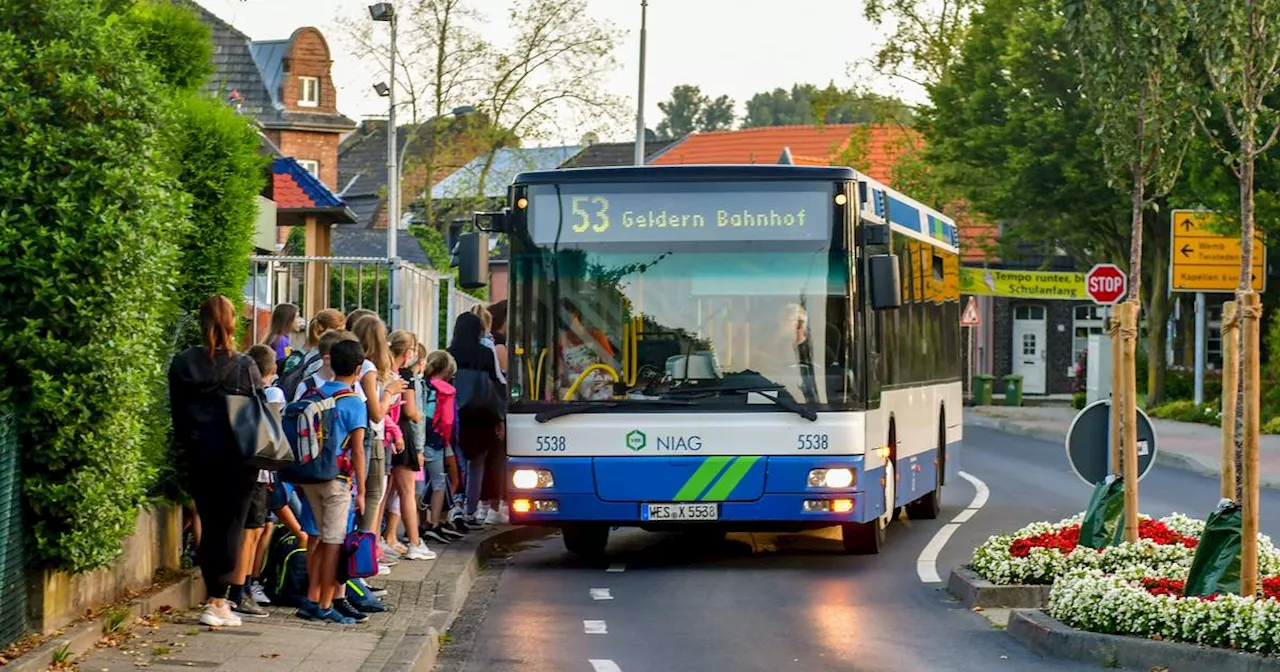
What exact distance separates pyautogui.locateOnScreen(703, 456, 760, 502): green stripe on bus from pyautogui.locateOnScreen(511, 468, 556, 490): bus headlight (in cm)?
109

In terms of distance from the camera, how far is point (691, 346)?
608 inches

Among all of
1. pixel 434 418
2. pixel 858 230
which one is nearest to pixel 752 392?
pixel 858 230

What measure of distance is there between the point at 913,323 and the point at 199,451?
A: 8502 mm

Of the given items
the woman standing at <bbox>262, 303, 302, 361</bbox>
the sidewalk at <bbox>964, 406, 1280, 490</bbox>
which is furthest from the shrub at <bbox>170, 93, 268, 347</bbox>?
the sidewalk at <bbox>964, 406, 1280, 490</bbox>

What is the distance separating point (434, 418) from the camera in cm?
1666

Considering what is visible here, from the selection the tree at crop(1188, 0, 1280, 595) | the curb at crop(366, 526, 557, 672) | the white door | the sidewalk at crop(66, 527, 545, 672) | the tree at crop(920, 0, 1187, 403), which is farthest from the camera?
the white door

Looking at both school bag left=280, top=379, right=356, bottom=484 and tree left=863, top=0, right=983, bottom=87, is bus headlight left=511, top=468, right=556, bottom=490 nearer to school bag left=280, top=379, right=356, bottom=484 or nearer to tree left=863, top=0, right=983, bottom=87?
school bag left=280, top=379, right=356, bottom=484

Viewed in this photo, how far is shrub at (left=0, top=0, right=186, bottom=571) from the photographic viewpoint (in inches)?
385

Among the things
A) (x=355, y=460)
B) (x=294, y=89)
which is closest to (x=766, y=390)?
(x=355, y=460)

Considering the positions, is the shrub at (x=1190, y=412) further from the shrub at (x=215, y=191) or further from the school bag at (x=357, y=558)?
the school bag at (x=357, y=558)

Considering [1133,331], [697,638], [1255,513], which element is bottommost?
[697,638]

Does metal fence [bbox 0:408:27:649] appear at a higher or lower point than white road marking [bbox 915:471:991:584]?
higher

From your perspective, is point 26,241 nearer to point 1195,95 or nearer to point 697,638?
point 697,638

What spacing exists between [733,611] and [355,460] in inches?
102
